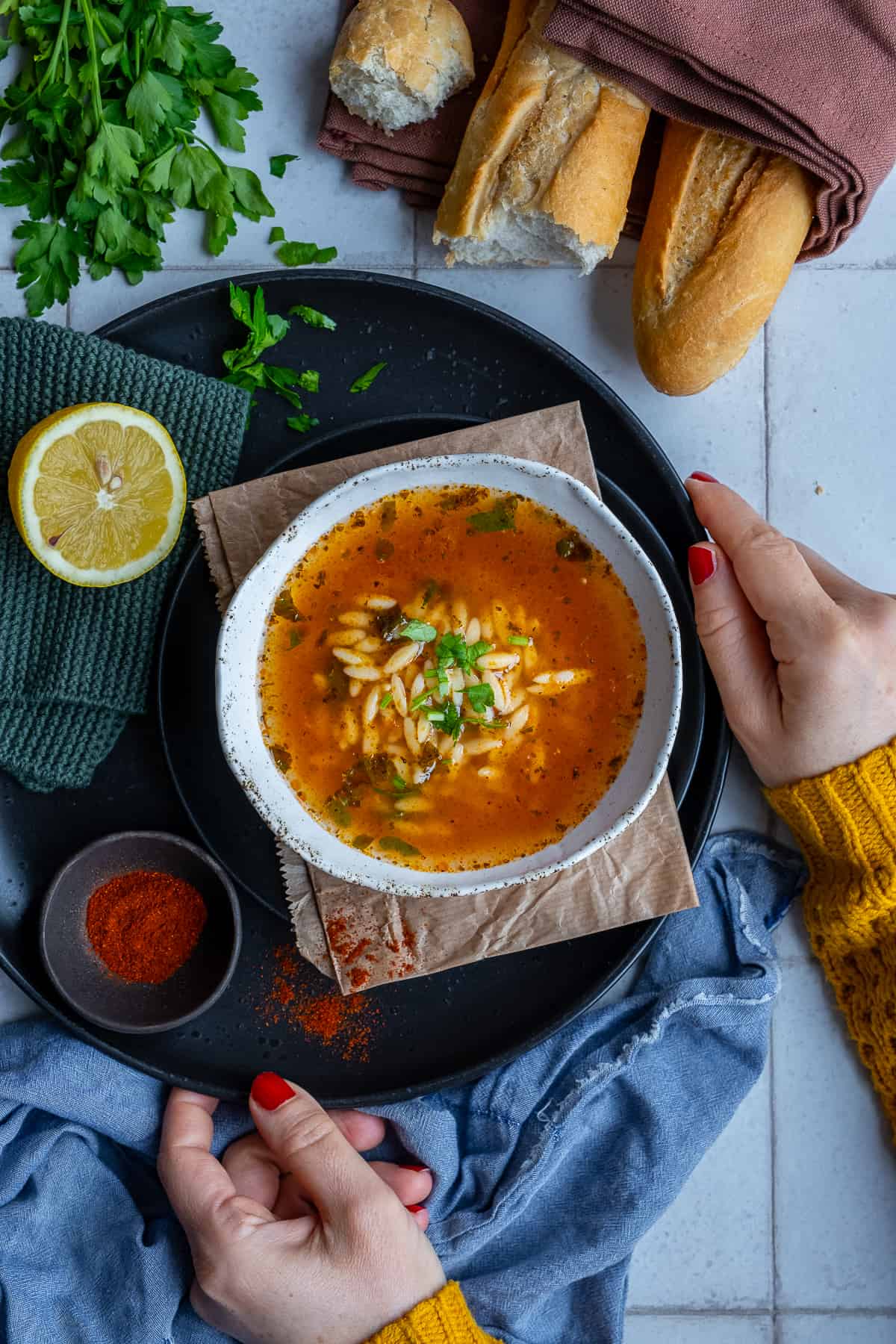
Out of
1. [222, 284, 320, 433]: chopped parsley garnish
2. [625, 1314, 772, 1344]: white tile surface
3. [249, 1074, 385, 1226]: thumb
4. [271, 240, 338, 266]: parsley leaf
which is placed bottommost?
[625, 1314, 772, 1344]: white tile surface

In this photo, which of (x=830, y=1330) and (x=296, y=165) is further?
(x=830, y=1330)

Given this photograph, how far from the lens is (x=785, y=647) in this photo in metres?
2.56

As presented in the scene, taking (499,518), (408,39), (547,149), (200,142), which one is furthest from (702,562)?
(200,142)

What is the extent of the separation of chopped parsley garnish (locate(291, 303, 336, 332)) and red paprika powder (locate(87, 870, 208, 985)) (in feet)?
4.67

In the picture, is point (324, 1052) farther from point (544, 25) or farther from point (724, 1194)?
point (544, 25)

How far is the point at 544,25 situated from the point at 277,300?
2.92ft

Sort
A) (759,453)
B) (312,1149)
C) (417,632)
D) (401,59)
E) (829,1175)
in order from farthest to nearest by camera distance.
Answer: (829,1175) < (759,453) < (312,1149) < (401,59) < (417,632)

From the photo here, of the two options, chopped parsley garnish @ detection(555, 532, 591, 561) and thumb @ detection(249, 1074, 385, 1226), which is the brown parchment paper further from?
thumb @ detection(249, 1074, 385, 1226)

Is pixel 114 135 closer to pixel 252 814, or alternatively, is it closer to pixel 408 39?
pixel 408 39

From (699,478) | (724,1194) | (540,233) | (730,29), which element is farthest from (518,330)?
(724,1194)

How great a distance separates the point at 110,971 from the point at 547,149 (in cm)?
225

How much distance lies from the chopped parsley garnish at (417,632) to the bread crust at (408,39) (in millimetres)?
1288

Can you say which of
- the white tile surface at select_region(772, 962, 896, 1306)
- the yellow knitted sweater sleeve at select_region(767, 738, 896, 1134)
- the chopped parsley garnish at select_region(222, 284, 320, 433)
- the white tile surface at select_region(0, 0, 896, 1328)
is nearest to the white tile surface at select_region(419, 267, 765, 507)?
the white tile surface at select_region(0, 0, 896, 1328)

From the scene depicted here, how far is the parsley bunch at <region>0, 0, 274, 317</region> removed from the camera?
2588mm
